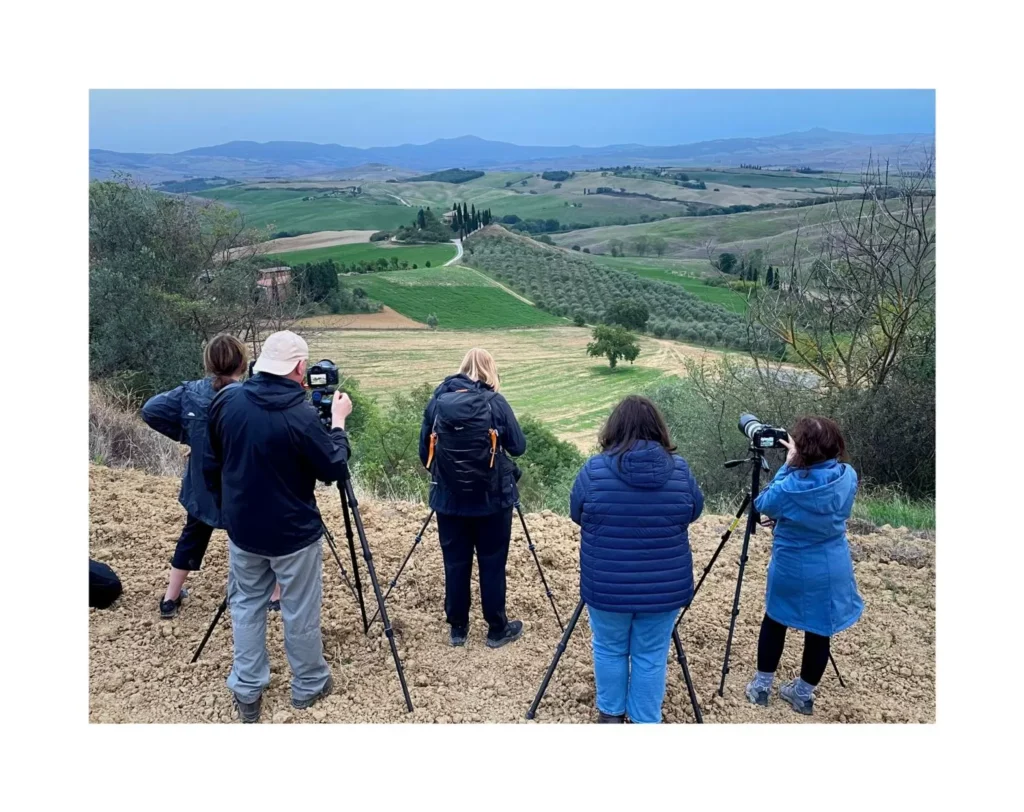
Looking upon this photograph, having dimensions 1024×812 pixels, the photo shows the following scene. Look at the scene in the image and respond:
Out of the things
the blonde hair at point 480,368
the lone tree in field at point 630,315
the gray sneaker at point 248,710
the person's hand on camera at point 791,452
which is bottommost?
the gray sneaker at point 248,710

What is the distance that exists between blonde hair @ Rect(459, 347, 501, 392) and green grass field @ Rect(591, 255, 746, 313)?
7.58 m

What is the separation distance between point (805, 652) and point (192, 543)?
3026mm

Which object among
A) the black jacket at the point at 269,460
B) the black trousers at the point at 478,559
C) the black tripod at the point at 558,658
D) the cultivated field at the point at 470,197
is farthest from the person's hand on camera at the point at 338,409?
the cultivated field at the point at 470,197

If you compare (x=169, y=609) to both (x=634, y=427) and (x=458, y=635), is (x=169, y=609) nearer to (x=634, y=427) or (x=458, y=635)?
(x=458, y=635)

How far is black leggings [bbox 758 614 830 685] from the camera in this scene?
327cm

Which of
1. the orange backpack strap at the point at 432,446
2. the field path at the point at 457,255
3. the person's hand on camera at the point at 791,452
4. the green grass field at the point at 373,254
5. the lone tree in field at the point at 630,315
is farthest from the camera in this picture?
the lone tree in field at the point at 630,315

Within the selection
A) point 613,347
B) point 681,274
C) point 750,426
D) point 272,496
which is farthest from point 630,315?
point 272,496

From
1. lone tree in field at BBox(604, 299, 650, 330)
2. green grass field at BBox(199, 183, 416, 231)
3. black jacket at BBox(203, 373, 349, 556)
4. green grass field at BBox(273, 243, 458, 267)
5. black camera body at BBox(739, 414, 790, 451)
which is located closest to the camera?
black jacket at BBox(203, 373, 349, 556)

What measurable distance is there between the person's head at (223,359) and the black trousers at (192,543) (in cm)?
80

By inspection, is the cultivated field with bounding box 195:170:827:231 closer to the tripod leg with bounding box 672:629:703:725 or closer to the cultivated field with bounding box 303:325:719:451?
the cultivated field with bounding box 303:325:719:451

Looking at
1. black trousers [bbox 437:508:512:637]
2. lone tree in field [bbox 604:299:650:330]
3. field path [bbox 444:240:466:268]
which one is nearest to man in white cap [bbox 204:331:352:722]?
black trousers [bbox 437:508:512:637]

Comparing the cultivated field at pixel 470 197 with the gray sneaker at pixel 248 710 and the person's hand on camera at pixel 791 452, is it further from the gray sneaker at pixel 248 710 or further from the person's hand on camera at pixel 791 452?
the gray sneaker at pixel 248 710

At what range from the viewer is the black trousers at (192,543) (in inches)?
152

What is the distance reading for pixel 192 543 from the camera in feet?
12.7
